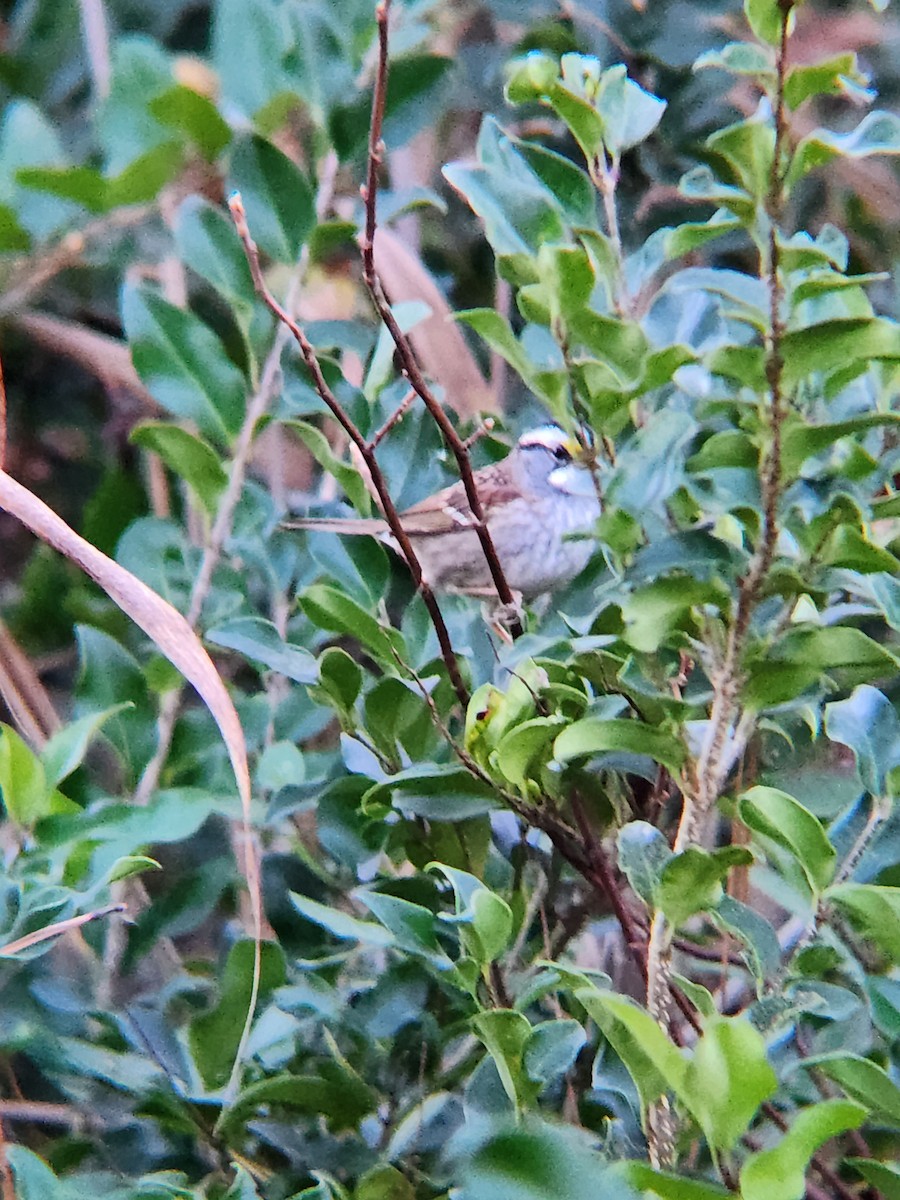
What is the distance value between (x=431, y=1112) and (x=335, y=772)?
34cm

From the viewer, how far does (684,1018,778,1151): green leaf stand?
0.71 m

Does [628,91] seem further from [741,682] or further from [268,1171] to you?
[268,1171]

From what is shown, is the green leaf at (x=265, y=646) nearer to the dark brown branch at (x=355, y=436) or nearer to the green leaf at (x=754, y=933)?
the dark brown branch at (x=355, y=436)

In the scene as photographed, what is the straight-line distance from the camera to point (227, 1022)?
1.15 m

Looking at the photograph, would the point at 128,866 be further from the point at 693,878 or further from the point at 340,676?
the point at 693,878

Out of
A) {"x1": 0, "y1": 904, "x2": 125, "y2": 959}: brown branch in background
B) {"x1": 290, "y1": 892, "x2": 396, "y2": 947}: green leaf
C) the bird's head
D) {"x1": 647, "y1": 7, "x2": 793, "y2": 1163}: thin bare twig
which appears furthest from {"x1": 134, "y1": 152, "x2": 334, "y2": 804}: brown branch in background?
the bird's head

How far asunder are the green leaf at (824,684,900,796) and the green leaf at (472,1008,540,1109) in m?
0.29

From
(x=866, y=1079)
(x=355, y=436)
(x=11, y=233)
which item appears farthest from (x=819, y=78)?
(x=11, y=233)

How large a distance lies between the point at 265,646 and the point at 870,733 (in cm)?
49

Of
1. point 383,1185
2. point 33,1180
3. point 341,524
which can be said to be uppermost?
point 341,524

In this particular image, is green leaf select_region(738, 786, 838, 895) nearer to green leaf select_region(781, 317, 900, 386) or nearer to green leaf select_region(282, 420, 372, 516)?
green leaf select_region(781, 317, 900, 386)

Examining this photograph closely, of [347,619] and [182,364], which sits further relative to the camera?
[182,364]

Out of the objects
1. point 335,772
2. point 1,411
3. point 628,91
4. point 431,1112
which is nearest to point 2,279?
point 1,411

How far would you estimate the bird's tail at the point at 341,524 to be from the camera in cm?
135
